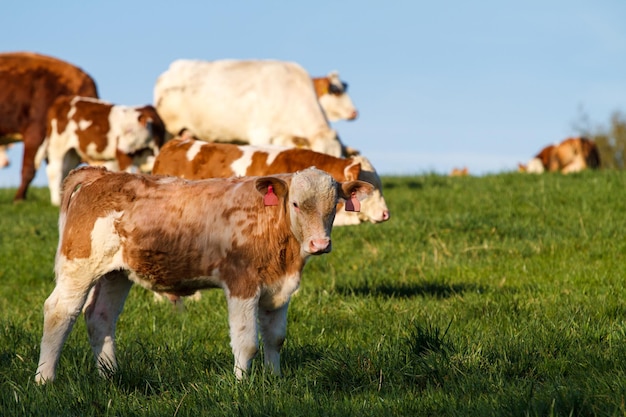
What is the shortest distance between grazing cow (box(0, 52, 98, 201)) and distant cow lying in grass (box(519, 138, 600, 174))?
52.0 ft

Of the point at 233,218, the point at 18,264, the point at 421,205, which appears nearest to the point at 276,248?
the point at 233,218

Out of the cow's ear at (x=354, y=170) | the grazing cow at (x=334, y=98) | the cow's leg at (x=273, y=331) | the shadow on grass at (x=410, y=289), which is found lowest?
the shadow on grass at (x=410, y=289)

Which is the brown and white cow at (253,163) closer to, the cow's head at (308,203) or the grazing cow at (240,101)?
the cow's head at (308,203)

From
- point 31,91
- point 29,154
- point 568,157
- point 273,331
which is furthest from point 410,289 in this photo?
point 568,157

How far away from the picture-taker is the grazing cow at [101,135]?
16.1 meters

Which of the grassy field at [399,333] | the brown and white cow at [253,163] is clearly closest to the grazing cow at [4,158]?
the grassy field at [399,333]

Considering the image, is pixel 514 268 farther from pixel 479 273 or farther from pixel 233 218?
pixel 233 218

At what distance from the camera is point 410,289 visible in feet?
28.8

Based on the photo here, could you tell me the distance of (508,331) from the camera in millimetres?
6312

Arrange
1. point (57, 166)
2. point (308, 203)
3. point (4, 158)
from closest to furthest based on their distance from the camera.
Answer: point (308, 203), point (57, 166), point (4, 158)

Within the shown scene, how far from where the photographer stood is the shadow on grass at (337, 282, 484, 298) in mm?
8398

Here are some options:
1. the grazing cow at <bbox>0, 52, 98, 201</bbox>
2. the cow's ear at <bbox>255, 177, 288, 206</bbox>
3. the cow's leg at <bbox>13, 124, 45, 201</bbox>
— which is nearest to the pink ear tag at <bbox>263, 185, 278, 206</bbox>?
the cow's ear at <bbox>255, 177, 288, 206</bbox>

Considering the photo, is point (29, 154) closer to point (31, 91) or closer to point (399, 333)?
point (31, 91)

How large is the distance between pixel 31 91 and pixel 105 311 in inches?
576
